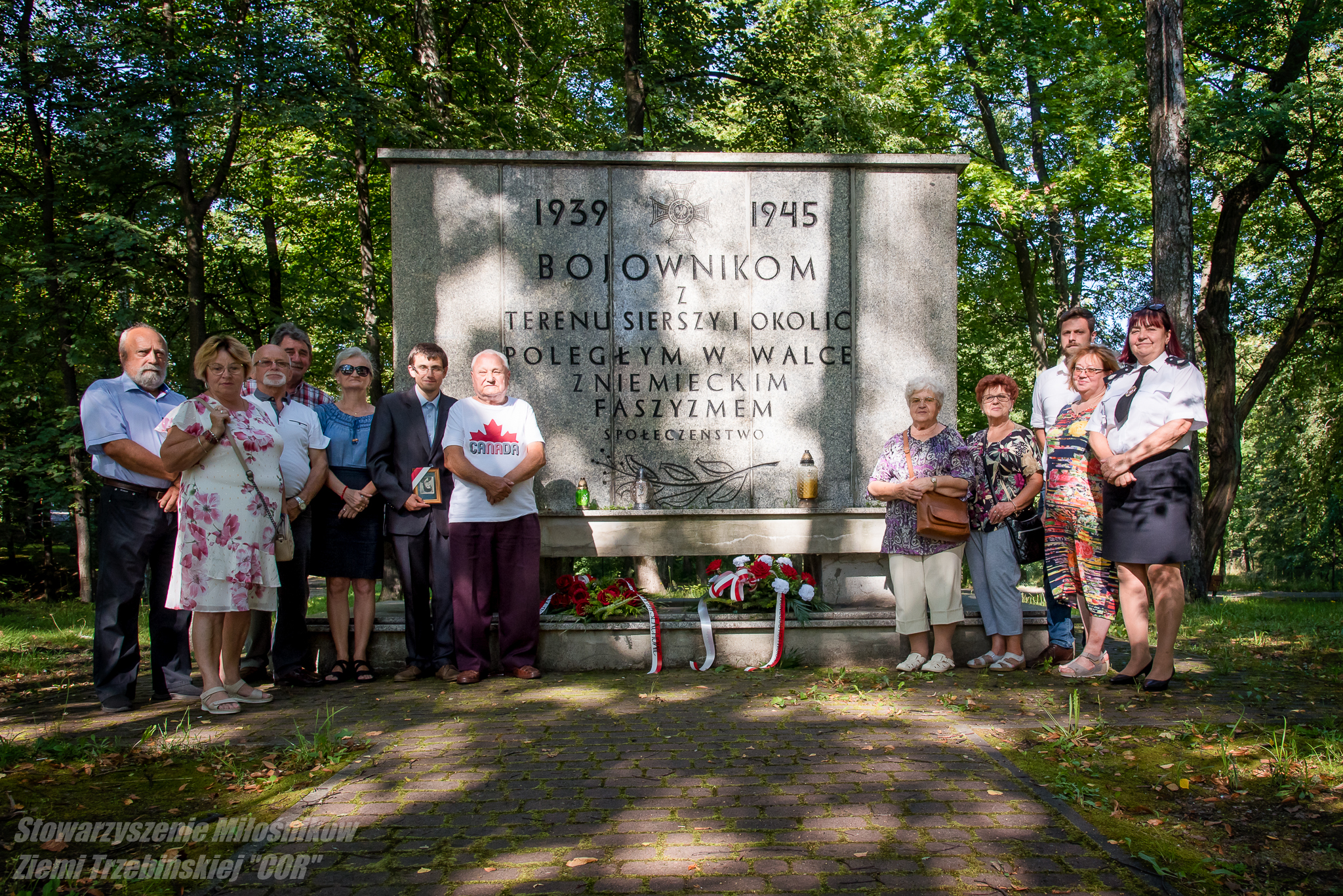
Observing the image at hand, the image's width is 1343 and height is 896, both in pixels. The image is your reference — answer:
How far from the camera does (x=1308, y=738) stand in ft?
13.1

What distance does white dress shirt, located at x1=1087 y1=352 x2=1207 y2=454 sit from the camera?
482cm

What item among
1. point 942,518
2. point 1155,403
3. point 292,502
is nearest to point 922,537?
point 942,518

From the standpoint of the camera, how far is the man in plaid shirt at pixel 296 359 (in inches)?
220

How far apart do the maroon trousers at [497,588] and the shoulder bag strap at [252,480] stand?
1018mm

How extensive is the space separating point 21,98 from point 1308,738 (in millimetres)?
15065

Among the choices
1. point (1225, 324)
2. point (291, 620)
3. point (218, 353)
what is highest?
point (1225, 324)

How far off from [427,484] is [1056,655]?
4.22 meters

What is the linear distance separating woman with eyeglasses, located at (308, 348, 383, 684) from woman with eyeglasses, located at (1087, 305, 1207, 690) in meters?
4.36

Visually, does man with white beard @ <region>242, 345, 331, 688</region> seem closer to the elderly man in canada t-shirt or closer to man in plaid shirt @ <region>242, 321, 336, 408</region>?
man in plaid shirt @ <region>242, 321, 336, 408</region>

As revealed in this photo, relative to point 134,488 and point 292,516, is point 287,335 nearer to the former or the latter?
point 292,516

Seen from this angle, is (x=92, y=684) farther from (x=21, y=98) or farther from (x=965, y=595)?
(x=21, y=98)

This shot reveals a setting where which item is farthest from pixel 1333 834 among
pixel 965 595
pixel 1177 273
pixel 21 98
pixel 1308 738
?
pixel 21 98

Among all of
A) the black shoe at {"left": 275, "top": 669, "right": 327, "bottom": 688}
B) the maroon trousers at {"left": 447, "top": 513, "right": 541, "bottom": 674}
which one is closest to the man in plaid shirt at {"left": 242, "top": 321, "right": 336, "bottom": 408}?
the maroon trousers at {"left": 447, "top": 513, "right": 541, "bottom": 674}

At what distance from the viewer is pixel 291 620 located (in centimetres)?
549
